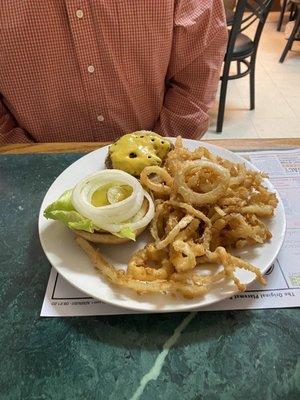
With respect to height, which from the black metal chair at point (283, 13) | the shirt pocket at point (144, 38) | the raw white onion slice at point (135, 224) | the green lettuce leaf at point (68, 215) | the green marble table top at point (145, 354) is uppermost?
the shirt pocket at point (144, 38)

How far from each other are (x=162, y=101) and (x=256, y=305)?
2.60 feet

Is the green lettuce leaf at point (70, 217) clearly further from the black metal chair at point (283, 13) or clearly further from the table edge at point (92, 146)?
the black metal chair at point (283, 13)

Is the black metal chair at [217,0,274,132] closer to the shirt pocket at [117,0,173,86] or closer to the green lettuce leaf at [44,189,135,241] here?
the shirt pocket at [117,0,173,86]

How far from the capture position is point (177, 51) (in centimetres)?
111

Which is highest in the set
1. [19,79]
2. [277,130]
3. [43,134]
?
[19,79]

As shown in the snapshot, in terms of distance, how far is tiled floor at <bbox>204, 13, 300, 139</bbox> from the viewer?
2668mm

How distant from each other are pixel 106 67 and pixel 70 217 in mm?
563

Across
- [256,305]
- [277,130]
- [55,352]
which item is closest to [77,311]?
[55,352]

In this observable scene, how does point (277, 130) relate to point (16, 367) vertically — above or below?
below

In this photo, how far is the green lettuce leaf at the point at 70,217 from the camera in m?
0.69

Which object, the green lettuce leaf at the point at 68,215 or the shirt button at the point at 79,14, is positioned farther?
the shirt button at the point at 79,14

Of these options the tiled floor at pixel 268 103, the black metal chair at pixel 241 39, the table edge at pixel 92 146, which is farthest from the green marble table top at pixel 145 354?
the black metal chair at pixel 241 39

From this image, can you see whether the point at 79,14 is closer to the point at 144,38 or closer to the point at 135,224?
the point at 144,38

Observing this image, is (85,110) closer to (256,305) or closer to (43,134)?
(43,134)
